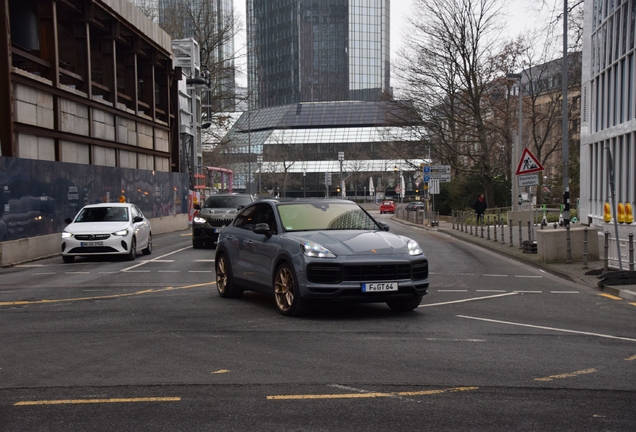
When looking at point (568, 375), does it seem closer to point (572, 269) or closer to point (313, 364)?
point (313, 364)

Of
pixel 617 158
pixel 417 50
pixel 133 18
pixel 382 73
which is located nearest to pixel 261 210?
pixel 617 158

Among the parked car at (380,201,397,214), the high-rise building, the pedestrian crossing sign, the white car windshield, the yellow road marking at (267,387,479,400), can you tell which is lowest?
the parked car at (380,201,397,214)

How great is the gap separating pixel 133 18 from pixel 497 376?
3543cm

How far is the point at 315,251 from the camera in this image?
1002cm

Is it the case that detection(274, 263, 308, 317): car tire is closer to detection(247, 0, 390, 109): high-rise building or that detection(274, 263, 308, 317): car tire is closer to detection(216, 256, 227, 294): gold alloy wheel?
detection(216, 256, 227, 294): gold alloy wheel

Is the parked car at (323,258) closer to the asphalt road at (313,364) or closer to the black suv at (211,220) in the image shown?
the asphalt road at (313,364)

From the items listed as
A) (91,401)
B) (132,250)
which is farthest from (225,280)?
(132,250)

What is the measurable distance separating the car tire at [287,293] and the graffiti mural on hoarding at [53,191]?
1251cm

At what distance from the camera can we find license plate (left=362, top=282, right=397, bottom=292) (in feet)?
32.4

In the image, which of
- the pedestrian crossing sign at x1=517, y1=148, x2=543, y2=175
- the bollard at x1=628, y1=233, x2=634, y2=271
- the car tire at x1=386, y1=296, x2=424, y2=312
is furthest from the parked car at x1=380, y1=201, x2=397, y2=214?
the car tire at x1=386, y1=296, x2=424, y2=312

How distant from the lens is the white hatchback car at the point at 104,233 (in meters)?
20.5

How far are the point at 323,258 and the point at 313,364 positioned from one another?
8.90 feet

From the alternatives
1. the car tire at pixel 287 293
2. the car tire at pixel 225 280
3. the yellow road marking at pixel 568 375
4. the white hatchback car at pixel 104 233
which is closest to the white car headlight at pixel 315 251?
the car tire at pixel 287 293

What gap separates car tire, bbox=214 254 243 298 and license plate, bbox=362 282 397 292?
314cm
